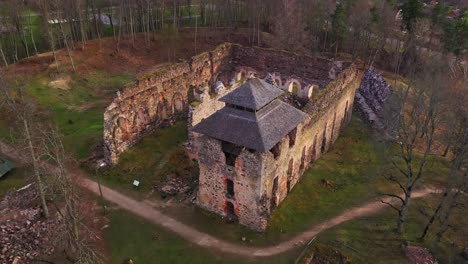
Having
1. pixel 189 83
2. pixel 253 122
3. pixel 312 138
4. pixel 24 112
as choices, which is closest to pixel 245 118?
pixel 253 122

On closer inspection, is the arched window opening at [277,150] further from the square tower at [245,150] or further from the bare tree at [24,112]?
the bare tree at [24,112]

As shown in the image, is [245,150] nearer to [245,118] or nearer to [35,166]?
[245,118]

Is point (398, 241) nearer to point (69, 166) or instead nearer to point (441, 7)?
point (69, 166)

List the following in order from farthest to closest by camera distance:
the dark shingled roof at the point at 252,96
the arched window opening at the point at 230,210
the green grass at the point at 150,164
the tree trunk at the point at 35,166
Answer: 1. the green grass at the point at 150,164
2. the arched window opening at the point at 230,210
3. the dark shingled roof at the point at 252,96
4. the tree trunk at the point at 35,166

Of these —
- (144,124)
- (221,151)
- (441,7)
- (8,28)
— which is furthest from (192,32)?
(221,151)

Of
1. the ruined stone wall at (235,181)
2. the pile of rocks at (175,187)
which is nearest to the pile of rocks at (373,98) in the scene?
the ruined stone wall at (235,181)
